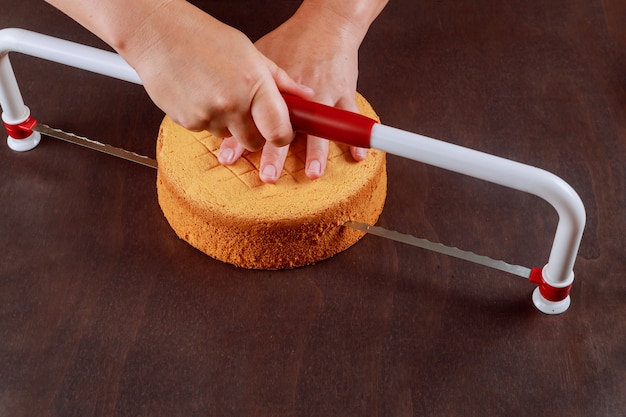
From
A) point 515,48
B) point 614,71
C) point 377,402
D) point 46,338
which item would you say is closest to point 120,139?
point 46,338

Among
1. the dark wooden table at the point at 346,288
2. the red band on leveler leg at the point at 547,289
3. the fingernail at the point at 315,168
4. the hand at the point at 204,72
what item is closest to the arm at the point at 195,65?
the hand at the point at 204,72

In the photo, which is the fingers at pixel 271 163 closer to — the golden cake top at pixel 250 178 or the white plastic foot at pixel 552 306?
the golden cake top at pixel 250 178

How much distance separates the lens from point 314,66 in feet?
3.84

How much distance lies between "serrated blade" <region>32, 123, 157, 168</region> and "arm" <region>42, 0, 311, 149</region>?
25 cm

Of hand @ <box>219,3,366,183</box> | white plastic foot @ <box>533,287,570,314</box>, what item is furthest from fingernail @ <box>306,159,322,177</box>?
white plastic foot @ <box>533,287,570,314</box>

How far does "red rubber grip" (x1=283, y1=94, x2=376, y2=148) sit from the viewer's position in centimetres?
97

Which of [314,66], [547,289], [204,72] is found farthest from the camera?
[314,66]

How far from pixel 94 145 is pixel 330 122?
452 mm

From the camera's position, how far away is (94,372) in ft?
3.32

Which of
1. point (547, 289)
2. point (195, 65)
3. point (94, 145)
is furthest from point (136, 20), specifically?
point (547, 289)

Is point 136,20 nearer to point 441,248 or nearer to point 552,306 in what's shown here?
point 441,248

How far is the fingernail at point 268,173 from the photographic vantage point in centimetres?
108

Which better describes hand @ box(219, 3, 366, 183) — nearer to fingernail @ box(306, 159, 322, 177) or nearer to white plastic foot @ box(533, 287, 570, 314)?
fingernail @ box(306, 159, 322, 177)

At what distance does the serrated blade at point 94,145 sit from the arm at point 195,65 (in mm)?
253
